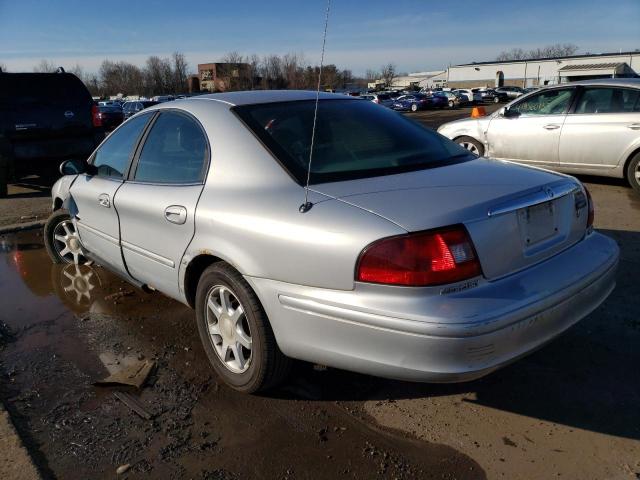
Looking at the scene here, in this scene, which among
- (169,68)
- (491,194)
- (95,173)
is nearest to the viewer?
(491,194)

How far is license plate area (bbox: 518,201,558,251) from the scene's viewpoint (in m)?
2.41

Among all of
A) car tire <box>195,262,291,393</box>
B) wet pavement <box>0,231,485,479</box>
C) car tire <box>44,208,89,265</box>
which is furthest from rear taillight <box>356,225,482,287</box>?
car tire <box>44,208,89,265</box>

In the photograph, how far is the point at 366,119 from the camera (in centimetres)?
335

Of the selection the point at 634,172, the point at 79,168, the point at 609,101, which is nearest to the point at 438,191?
the point at 79,168

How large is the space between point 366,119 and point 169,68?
78489mm

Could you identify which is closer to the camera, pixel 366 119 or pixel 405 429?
pixel 405 429

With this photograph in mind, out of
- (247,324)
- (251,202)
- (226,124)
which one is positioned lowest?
(247,324)

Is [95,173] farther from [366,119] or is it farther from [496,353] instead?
[496,353]

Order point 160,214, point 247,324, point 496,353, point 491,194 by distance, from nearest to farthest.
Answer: point 496,353, point 491,194, point 247,324, point 160,214

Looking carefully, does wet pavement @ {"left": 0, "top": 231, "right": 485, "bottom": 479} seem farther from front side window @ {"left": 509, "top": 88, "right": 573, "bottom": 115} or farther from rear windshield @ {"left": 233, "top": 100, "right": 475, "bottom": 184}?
front side window @ {"left": 509, "top": 88, "right": 573, "bottom": 115}

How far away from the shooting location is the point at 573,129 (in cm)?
742

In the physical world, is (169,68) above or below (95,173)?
above

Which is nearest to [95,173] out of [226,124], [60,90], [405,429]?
[226,124]

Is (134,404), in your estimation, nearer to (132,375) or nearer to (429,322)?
(132,375)
